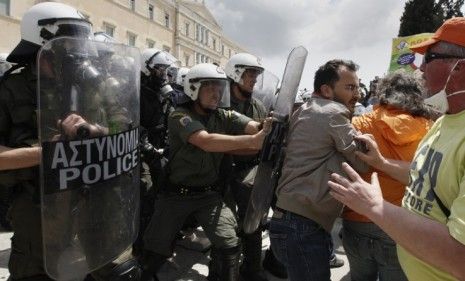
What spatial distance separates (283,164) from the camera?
224 cm

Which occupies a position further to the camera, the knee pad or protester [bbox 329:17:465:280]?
the knee pad

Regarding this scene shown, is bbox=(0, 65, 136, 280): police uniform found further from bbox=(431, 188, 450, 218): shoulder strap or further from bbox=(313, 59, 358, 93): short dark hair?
bbox=(431, 188, 450, 218): shoulder strap

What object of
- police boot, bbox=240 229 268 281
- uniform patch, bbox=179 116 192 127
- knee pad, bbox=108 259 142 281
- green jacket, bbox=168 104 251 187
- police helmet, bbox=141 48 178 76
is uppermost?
police helmet, bbox=141 48 178 76

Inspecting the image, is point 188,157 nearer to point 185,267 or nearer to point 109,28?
point 185,267

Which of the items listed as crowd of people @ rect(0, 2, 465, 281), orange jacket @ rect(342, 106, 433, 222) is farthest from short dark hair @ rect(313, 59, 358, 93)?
orange jacket @ rect(342, 106, 433, 222)

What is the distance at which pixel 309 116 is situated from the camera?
82.0 inches

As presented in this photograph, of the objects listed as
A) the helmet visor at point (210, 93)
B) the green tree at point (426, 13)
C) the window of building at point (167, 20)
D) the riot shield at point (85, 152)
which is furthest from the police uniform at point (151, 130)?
the window of building at point (167, 20)

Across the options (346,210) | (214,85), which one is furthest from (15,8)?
(346,210)

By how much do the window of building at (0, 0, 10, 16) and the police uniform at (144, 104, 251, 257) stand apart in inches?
833

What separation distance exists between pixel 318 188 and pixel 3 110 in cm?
146

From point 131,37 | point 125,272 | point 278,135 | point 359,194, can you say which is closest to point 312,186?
point 278,135

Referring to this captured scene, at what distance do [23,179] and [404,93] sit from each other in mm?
1871

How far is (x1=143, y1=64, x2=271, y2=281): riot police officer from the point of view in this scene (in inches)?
109

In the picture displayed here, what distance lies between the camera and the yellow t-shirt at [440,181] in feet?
3.56
